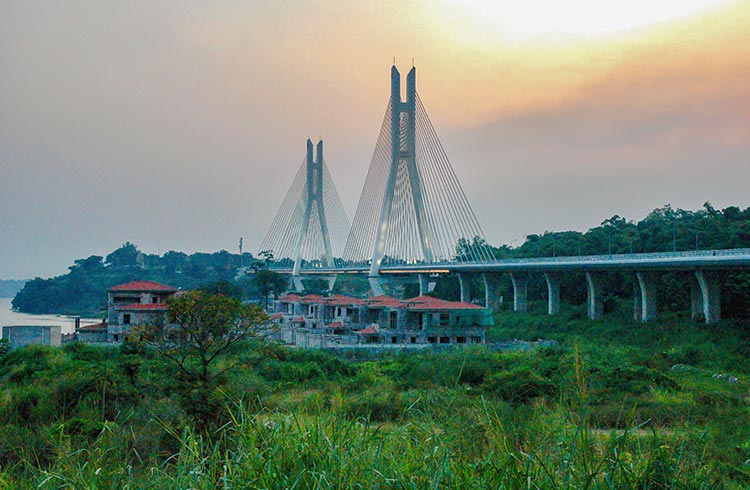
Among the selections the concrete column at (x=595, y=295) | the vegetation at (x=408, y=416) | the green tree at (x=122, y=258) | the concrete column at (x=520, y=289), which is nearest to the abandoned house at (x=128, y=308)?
the vegetation at (x=408, y=416)

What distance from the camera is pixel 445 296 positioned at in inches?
1635

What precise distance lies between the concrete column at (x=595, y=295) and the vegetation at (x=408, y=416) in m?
1.23

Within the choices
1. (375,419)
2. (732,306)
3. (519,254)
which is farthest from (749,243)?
(375,419)

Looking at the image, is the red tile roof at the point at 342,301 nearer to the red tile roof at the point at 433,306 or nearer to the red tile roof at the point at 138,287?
the red tile roof at the point at 433,306

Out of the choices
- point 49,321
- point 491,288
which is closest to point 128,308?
point 491,288

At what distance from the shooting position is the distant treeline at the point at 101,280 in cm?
6812

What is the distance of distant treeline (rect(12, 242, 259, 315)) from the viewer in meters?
68.1

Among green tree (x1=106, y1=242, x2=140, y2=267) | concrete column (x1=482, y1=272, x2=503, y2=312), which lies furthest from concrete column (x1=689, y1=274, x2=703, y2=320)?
green tree (x1=106, y1=242, x2=140, y2=267)

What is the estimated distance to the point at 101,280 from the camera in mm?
76500

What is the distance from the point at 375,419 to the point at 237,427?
7.16 meters

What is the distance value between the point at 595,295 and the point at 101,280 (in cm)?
6425

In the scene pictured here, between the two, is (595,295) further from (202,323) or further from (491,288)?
(202,323)

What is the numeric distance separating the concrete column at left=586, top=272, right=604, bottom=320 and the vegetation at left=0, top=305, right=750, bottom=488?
1229mm

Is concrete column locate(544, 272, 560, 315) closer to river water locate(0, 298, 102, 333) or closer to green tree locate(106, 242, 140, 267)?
river water locate(0, 298, 102, 333)
